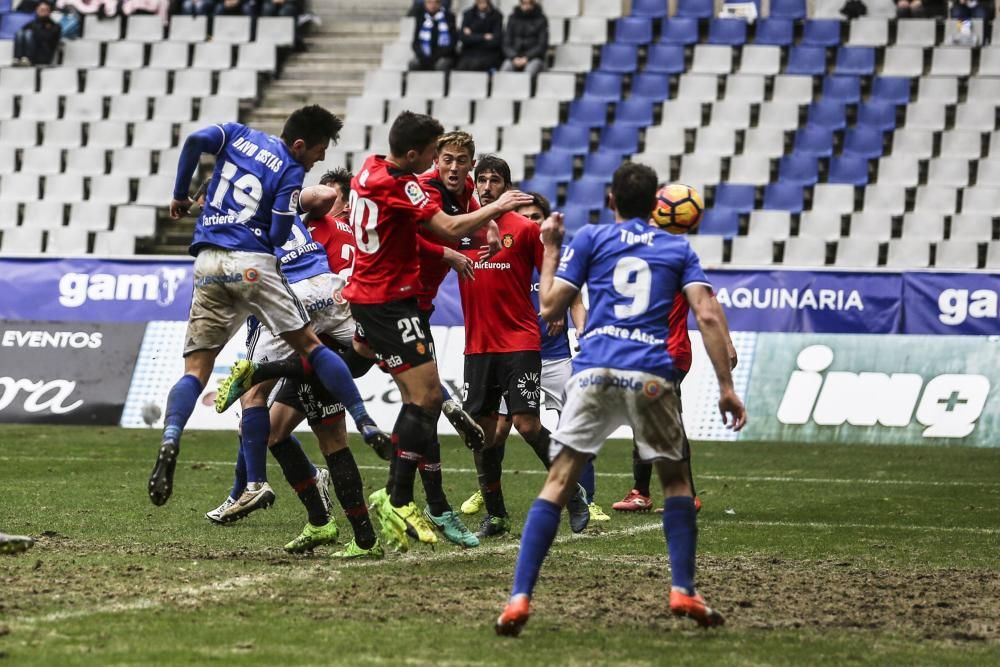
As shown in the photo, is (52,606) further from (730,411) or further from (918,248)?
(918,248)

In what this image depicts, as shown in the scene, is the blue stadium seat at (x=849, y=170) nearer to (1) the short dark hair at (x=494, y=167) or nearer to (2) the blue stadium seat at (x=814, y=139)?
(2) the blue stadium seat at (x=814, y=139)

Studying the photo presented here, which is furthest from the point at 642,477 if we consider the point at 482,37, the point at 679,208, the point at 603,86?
the point at 482,37

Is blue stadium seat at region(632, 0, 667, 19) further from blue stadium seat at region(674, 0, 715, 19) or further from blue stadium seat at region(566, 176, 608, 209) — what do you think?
blue stadium seat at region(566, 176, 608, 209)

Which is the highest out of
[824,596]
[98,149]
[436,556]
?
[824,596]

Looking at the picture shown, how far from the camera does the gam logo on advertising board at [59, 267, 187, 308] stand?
18.9 m

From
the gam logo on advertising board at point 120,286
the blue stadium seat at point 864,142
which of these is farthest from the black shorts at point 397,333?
the blue stadium seat at point 864,142

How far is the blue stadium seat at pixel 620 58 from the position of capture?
24.3 m

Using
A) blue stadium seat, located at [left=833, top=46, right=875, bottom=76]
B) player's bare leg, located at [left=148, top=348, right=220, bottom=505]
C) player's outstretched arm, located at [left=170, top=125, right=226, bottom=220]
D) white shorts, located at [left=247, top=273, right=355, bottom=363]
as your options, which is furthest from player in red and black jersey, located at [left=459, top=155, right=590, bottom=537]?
blue stadium seat, located at [left=833, top=46, right=875, bottom=76]

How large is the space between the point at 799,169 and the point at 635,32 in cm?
381

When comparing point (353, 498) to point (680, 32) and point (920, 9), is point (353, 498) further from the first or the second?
point (920, 9)

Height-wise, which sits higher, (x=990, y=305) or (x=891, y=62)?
(x=891, y=62)

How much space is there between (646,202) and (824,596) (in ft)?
7.00

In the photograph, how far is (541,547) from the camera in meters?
6.46

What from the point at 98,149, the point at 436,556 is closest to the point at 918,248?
the point at 98,149
